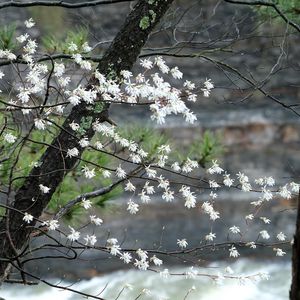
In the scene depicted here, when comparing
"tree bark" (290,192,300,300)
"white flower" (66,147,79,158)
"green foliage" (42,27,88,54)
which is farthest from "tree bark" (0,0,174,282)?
"tree bark" (290,192,300,300)

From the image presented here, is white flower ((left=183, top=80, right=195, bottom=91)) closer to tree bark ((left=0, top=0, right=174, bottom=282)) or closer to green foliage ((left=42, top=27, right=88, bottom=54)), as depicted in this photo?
tree bark ((left=0, top=0, right=174, bottom=282))

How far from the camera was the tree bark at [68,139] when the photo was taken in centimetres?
228

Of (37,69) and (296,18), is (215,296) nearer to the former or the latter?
(296,18)

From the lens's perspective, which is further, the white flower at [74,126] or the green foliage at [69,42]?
the green foliage at [69,42]

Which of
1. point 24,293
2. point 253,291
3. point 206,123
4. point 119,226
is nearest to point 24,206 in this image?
point 24,293

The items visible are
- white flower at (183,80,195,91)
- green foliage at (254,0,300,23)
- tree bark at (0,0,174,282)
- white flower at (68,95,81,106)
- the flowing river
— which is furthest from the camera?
the flowing river

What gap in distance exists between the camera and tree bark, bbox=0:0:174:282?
228 cm

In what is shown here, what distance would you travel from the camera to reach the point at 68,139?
229 centimetres

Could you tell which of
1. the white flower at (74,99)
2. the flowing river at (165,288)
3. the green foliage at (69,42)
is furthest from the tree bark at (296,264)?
the flowing river at (165,288)

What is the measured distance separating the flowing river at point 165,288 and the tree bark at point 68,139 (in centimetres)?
291

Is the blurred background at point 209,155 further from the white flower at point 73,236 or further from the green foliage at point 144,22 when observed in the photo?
the white flower at point 73,236

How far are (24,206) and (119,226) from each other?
4.30 metres

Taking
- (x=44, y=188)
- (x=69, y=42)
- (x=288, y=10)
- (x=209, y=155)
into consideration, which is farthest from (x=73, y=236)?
(x=288, y=10)

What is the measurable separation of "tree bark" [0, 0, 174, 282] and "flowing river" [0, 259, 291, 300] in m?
2.91
